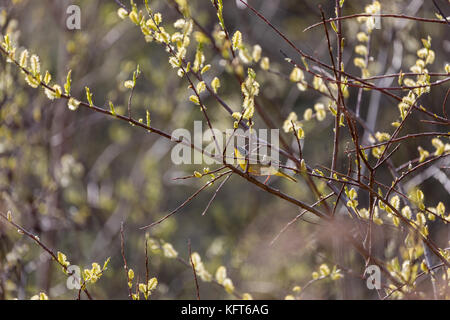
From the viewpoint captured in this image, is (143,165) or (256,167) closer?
(256,167)

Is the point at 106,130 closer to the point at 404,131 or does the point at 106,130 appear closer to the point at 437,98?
the point at 404,131

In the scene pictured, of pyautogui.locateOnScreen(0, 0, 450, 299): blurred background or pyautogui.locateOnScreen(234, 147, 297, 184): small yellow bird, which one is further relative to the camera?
pyautogui.locateOnScreen(0, 0, 450, 299): blurred background

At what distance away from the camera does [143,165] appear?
4223 mm

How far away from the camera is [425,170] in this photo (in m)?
2.82

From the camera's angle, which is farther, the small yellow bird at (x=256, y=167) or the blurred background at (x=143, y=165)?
the blurred background at (x=143, y=165)

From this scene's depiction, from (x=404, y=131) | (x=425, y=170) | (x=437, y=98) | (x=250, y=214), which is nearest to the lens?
(x=425, y=170)

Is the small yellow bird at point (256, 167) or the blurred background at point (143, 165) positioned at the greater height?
the blurred background at point (143, 165)

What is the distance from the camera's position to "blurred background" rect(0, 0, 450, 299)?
289 cm

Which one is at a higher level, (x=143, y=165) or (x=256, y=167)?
(x=143, y=165)

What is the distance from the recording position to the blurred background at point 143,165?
2.89 meters

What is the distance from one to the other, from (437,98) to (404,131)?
635 mm

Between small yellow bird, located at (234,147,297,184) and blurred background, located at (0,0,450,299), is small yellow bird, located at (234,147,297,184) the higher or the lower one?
the lower one
